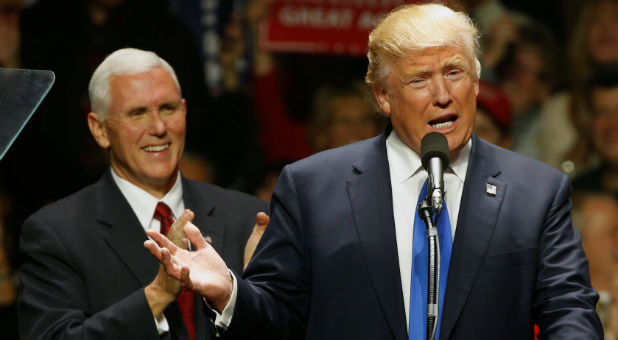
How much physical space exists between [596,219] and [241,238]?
3157mm

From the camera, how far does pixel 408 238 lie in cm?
248

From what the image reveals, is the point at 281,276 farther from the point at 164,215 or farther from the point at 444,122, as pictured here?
the point at 164,215

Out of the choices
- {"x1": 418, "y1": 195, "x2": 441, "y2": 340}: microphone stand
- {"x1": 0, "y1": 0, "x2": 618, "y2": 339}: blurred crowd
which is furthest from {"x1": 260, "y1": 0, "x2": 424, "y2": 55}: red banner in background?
{"x1": 418, "y1": 195, "x2": 441, "y2": 340}: microphone stand

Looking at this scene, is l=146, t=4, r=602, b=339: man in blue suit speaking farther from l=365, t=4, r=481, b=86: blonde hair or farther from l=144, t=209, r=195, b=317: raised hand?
l=144, t=209, r=195, b=317: raised hand

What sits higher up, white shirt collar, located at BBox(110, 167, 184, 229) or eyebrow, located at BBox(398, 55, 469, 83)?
eyebrow, located at BBox(398, 55, 469, 83)

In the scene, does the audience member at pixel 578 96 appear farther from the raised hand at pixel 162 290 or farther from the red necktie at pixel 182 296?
the raised hand at pixel 162 290

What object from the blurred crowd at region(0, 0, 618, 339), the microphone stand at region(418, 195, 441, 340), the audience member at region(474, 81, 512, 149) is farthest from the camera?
the audience member at region(474, 81, 512, 149)

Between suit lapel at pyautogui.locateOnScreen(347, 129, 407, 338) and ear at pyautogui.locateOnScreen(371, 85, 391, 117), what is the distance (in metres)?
0.12

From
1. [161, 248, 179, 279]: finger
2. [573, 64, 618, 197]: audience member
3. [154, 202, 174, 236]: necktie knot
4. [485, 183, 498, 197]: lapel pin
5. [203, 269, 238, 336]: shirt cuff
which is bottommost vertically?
[573, 64, 618, 197]: audience member

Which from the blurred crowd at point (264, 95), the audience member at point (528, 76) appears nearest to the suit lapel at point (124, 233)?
the blurred crowd at point (264, 95)

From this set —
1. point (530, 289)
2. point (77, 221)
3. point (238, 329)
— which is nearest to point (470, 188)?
point (530, 289)

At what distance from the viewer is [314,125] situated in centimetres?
562

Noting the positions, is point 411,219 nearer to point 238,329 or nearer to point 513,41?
point 238,329

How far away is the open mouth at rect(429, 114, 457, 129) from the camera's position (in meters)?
2.50
